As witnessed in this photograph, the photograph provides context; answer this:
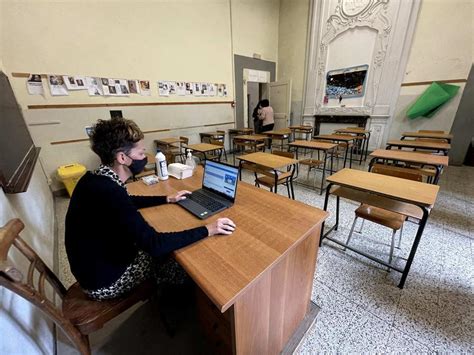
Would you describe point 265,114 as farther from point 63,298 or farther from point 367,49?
point 63,298

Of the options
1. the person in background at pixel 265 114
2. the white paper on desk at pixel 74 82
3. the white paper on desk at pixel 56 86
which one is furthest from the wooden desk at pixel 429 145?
the white paper on desk at pixel 56 86

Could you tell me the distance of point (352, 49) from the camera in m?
5.32

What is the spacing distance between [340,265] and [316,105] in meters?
5.66

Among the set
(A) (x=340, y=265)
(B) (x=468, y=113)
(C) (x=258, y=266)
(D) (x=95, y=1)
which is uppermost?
(D) (x=95, y=1)

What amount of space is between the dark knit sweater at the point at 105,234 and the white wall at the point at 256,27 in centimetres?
593

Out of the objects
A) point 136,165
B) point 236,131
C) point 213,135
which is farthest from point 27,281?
point 236,131

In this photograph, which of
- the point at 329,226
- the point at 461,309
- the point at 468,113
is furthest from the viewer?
the point at 468,113

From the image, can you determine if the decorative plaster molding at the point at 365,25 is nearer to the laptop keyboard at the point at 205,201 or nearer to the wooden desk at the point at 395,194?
the wooden desk at the point at 395,194

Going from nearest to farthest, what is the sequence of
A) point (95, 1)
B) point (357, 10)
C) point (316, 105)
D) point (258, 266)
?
1. point (258, 266)
2. point (95, 1)
3. point (357, 10)
4. point (316, 105)

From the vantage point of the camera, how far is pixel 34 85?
2.99 metres

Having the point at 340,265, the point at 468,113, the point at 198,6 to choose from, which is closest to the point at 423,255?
the point at 340,265

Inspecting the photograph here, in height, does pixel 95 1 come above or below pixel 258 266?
above

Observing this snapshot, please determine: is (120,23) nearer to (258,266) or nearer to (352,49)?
(258,266)

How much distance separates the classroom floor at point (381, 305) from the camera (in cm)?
121
